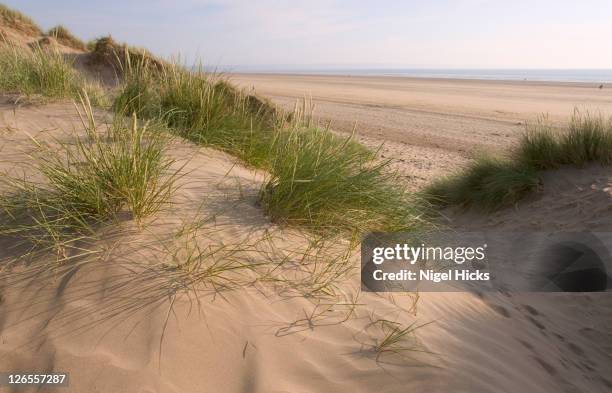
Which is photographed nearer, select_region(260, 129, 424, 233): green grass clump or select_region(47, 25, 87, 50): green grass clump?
select_region(260, 129, 424, 233): green grass clump

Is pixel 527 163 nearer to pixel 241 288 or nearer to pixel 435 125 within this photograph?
pixel 241 288

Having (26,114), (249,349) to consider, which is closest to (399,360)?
(249,349)

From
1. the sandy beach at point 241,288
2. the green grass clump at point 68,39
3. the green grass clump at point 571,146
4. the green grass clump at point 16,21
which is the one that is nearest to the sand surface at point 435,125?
the green grass clump at point 571,146

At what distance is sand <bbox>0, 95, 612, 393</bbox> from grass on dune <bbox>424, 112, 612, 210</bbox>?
9.62 ft

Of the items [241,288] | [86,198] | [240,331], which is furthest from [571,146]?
[86,198]

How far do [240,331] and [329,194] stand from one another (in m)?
1.27

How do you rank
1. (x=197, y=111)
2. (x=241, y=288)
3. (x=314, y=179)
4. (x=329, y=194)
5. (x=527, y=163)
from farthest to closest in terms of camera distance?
1. (x=527, y=163)
2. (x=197, y=111)
3. (x=329, y=194)
4. (x=314, y=179)
5. (x=241, y=288)

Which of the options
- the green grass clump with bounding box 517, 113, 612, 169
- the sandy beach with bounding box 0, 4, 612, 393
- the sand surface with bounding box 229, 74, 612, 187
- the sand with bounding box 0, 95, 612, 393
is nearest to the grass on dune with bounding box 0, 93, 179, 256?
the sandy beach with bounding box 0, 4, 612, 393

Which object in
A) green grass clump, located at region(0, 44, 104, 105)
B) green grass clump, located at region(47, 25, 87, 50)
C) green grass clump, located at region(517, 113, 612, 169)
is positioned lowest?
green grass clump, located at region(517, 113, 612, 169)

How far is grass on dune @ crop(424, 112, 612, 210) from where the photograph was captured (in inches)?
227

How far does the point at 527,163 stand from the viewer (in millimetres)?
6074

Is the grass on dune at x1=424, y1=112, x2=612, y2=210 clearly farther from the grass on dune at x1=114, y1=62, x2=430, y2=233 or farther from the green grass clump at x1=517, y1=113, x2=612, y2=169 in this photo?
the grass on dune at x1=114, y1=62, x2=430, y2=233

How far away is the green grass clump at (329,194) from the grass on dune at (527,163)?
2.55 m

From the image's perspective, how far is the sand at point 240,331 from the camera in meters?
1.83
